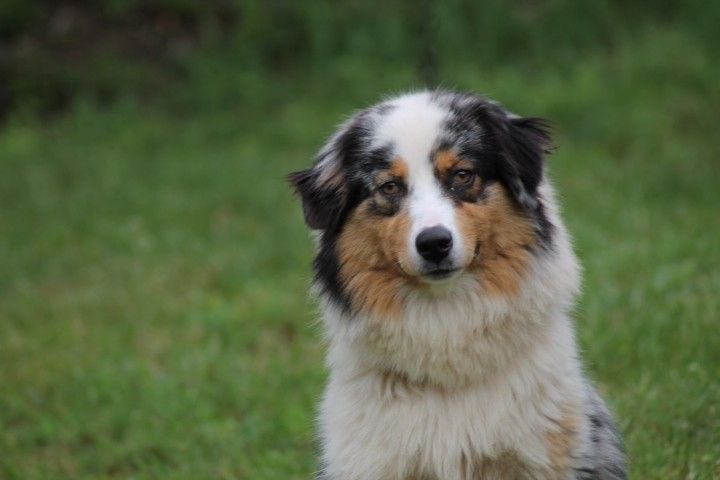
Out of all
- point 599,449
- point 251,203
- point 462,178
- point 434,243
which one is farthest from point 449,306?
point 251,203

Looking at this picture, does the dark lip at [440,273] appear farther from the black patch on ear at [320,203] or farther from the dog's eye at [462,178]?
the black patch on ear at [320,203]

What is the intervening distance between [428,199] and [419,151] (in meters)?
0.19

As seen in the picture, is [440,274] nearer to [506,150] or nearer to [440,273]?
[440,273]

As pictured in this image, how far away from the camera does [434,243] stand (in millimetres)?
3975

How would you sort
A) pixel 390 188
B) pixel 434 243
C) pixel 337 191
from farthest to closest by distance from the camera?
pixel 337 191
pixel 390 188
pixel 434 243

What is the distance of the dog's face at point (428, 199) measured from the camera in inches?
162

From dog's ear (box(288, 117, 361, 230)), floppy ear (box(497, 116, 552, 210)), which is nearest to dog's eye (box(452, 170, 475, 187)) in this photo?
floppy ear (box(497, 116, 552, 210))

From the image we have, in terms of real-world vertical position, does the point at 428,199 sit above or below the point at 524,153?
below

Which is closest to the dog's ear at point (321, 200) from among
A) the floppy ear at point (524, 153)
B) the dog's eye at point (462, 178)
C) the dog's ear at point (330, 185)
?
the dog's ear at point (330, 185)

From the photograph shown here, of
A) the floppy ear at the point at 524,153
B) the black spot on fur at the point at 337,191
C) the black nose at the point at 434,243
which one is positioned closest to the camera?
the black nose at the point at 434,243

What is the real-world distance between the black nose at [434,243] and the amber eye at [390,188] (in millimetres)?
266

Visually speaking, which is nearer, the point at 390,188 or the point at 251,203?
the point at 390,188

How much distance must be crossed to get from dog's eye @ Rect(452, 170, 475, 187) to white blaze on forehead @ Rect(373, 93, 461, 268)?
7cm

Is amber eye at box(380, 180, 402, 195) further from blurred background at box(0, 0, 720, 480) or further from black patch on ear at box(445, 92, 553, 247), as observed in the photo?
blurred background at box(0, 0, 720, 480)
